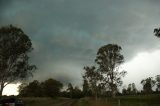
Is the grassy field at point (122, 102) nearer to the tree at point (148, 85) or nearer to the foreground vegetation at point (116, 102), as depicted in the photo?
the foreground vegetation at point (116, 102)

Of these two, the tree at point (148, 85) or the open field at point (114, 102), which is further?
the tree at point (148, 85)

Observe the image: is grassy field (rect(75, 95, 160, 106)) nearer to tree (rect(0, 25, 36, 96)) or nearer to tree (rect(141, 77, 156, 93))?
tree (rect(0, 25, 36, 96))

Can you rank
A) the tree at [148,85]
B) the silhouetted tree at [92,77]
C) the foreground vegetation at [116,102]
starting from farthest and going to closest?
the tree at [148,85], the silhouetted tree at [92,77], the foreground vegetation at [116,102]

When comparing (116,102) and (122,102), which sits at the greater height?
(122,102)

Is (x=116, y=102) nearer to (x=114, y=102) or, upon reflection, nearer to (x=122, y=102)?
(x=114, y=102)

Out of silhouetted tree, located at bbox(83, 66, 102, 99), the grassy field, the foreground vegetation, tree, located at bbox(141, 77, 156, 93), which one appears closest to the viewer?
the grassy field

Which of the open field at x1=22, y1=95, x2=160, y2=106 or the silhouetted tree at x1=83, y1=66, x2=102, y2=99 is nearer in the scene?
the open field at x1=22, y1=95, x2=160, y2=106

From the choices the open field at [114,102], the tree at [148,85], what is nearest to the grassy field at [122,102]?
the open field at [114,102]

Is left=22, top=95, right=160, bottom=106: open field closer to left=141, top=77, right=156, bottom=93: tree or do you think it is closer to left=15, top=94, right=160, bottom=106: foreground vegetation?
left=15, top=94, right=160, bottom=106: foreground vegetation

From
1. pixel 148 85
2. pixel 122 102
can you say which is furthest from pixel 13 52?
pixel 148 85

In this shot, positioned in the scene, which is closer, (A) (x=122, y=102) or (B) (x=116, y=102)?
(B) (x=116, y=102)

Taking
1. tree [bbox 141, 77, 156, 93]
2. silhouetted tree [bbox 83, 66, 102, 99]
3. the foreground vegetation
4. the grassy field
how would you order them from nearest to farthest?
1. the grassy field
2. the foreground vegetation
3. silhouetted tree [bbox 83, 66, 102, 99]
4. tree [bbox 141, 77, 156, 93]

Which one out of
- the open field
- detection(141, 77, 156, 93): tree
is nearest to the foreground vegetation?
the open field

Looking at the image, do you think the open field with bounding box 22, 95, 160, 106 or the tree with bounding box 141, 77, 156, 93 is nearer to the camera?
the open field with bounding box 22, 95, 160, 106
